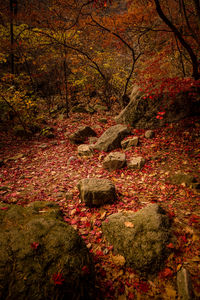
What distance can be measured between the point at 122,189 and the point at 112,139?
3.14m

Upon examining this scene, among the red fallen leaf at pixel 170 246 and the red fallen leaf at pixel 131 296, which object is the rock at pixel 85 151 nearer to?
the red fallen leaf at pixel 170 246

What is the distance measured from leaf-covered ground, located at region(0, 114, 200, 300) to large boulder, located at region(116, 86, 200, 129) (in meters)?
0.46

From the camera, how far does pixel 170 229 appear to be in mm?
2670

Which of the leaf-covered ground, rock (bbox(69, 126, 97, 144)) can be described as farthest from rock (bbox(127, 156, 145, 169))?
rock (bbox(69, 126, 97, 144))

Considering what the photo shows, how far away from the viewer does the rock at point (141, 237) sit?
227cm

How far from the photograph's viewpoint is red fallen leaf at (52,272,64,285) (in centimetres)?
161

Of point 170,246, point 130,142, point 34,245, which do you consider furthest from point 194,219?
point 130,142

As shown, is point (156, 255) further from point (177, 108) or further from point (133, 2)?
point (133, 2)

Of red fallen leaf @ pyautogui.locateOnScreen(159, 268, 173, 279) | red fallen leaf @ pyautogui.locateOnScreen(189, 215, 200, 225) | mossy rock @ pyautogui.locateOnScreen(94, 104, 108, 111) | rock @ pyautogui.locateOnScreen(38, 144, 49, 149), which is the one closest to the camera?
red fallen leaf @ pyautogui.locateOnScreen(159, 268, 173, 279)

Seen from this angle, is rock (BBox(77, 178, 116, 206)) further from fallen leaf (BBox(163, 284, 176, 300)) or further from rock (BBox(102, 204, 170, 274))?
fallen leaf (BBox(163, 284, 176, 300))

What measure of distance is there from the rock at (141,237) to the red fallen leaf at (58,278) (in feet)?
3.96

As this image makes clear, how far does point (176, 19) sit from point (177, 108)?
6.84m

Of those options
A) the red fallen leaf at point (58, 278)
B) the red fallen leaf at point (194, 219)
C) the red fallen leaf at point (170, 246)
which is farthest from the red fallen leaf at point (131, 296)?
the red fallen leaf at point (194, 219)

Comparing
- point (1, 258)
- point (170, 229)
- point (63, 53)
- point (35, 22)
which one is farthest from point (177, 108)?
point (35, 22)
